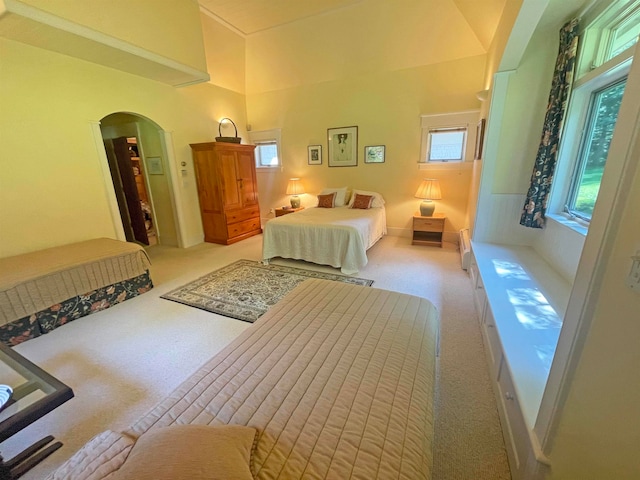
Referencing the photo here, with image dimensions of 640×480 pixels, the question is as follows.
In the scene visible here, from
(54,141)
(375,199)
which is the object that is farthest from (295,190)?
(54,141)

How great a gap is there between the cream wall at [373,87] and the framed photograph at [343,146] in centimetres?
9

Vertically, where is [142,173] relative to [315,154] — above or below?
below

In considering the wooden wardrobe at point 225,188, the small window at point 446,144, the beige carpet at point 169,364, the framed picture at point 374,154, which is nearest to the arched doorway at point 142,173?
the wooden wardrobe at point 225,188

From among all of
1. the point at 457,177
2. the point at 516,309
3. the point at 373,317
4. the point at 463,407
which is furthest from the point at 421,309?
the point at 457,177

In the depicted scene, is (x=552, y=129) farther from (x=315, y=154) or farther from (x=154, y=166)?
(x=154, y=166)

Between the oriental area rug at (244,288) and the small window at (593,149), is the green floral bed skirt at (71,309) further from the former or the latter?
the small window at (593,149)

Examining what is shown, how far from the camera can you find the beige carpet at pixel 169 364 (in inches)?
50.3

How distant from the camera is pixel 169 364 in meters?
1.82

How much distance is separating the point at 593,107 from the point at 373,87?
3.00 m

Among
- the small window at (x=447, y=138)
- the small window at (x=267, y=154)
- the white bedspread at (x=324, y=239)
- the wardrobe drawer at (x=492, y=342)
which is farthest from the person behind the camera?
the small window at (x=267, y=154)

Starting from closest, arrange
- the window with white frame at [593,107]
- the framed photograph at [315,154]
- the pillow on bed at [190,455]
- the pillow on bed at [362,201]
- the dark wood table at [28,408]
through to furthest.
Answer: the pillow on bed at [190,455] < the dark wood table at [28,408] < the window with white frame at [593,107] < the pillow on bed at [362,201] < the framed photograph at [315,154]

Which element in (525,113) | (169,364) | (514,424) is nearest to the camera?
(514,424)

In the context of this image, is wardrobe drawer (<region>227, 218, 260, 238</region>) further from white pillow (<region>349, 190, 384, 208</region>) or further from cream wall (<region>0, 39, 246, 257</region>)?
white pillow (<region>349, 190, 384, 208</region>)

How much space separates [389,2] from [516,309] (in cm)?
400
